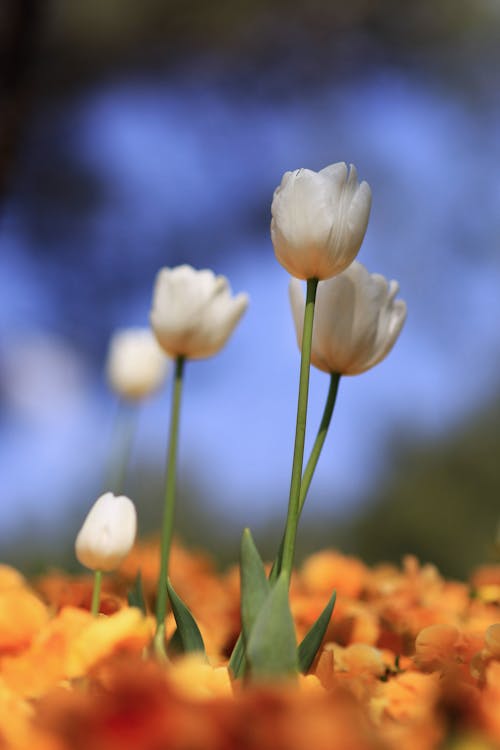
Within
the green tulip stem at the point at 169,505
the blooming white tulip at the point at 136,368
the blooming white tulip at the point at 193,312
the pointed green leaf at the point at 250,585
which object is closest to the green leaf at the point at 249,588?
the pointed green leaf at the point at 250,585

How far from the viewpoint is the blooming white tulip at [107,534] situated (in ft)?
1.57

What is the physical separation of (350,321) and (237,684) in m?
0.22

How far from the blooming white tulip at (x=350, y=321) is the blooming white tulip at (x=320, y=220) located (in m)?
0.04

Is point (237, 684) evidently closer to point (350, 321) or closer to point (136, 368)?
point (350, 321)

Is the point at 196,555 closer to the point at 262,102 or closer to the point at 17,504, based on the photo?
the point at 17,504

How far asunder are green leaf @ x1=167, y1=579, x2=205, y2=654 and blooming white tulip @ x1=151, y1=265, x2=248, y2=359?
24 cm

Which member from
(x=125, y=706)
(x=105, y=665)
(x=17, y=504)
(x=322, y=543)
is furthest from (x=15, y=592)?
(x=322, y=543)

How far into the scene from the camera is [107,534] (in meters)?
0.48

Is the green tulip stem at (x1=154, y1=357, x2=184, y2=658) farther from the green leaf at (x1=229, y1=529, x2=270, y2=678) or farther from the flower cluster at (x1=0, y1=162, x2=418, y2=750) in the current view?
the green leaf at (x1=229, y1=529, x2=270, y2=678)

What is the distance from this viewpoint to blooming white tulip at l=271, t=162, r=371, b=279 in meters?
0.45

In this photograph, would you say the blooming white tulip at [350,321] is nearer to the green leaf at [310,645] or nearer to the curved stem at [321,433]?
the curved stem at [321,433]

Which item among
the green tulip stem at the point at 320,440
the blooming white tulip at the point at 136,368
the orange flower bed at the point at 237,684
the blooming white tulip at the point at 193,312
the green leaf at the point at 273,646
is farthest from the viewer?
the blooming white tulip at the point at 136,368

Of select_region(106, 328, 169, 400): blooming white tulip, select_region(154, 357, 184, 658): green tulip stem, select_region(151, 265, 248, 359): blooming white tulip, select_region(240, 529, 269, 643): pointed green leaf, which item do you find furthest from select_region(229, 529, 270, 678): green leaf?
select_region(106, 328, 169, 400): blooming white tulip

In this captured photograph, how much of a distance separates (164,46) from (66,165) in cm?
68
